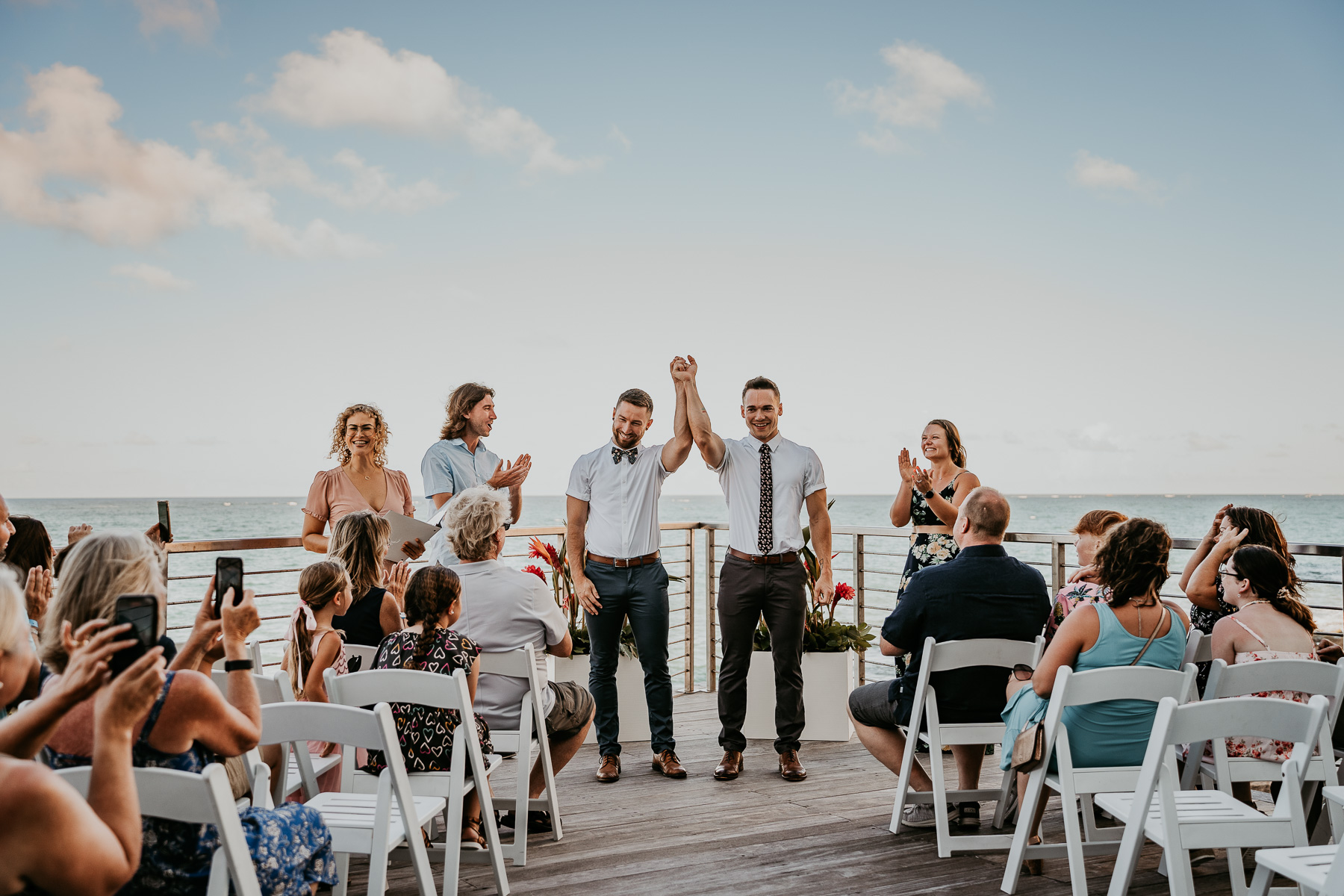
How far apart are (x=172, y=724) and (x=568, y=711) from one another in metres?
1.98

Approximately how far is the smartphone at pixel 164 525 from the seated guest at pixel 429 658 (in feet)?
Answer: 5.59

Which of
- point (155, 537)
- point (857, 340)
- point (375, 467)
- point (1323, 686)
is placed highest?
point (857, 340)

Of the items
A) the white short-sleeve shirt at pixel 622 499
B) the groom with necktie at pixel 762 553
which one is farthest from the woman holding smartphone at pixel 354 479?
the groom with necktie at pixel 762 553

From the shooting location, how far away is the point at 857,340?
827 inches

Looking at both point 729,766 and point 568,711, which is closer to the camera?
point 568,711

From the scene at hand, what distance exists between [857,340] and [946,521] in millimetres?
17032

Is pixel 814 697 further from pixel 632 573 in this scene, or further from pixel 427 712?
pixel 427 712

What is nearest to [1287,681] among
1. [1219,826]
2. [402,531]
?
[1219,826]

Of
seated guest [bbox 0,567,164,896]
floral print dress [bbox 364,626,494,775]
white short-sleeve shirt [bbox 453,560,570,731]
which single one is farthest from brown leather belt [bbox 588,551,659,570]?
seated guest [bbox 0,567,164,896]

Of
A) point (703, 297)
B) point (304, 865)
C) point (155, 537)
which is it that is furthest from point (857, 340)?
point (304, 865)

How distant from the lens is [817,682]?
194 inches

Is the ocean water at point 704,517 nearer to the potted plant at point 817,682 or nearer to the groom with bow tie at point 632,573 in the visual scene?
the potted plant at point 817,682

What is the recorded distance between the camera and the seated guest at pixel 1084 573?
3174mm

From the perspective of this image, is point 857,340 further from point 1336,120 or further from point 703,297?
point 1336,120
